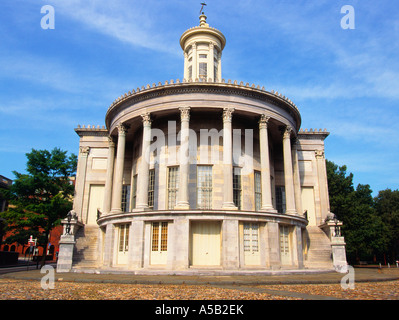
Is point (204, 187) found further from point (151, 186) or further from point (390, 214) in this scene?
point (390, 214)

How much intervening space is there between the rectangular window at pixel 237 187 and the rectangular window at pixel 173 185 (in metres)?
4.94

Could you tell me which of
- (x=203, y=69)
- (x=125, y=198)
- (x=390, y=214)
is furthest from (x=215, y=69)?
(x=390, y=214)

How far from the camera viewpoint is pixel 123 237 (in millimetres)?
27375

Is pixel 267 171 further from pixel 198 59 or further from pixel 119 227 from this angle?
pixel 198 59

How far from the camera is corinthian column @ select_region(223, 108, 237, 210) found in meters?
25.3

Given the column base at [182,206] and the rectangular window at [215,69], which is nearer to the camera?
the column base at [182,206]

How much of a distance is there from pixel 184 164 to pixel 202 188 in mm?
3063

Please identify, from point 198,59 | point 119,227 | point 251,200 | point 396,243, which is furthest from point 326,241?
point 396,243

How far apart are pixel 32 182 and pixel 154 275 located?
24.2 metres

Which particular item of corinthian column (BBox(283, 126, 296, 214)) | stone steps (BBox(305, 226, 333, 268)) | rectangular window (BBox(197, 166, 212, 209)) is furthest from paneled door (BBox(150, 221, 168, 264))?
stone steps (BBox(305, 226, 333, 268))

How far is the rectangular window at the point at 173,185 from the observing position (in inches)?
1112

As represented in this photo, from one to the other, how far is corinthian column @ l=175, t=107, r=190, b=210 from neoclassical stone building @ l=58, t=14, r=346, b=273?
8 cm

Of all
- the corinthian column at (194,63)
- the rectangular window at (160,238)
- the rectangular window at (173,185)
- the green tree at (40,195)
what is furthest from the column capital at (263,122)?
the green tree at (40,195)

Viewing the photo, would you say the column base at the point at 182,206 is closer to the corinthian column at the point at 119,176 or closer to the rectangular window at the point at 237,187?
the rectangular window at the point at 237,187
